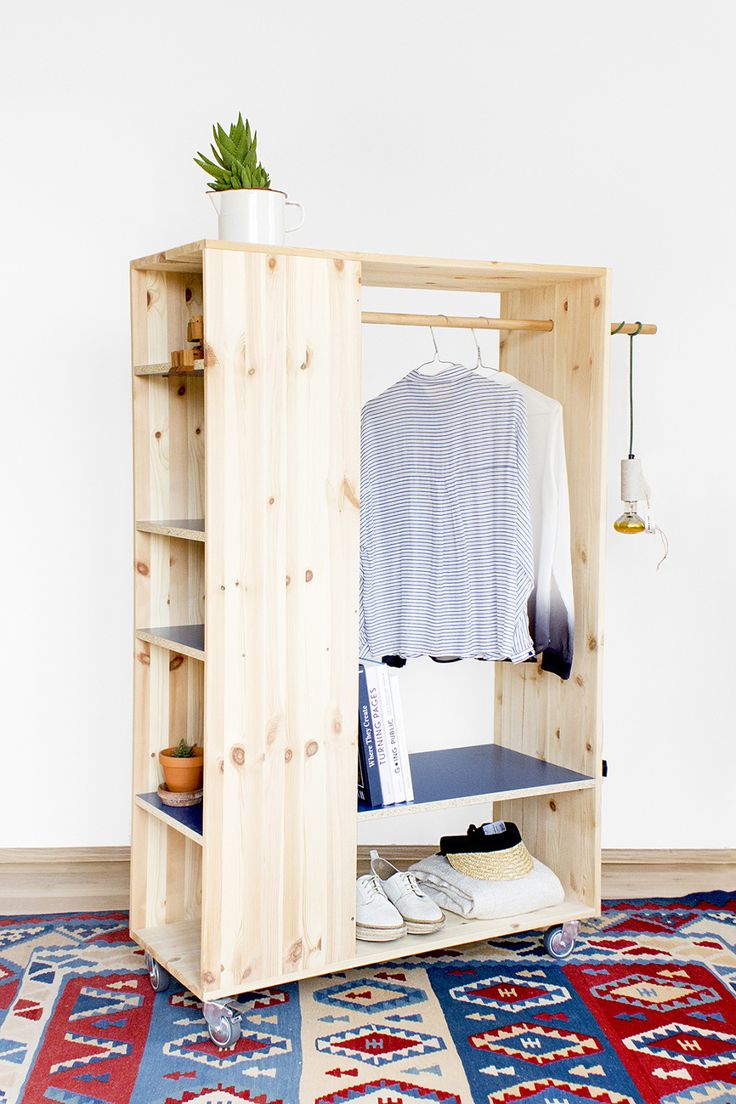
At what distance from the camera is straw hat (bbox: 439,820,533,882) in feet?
9.12

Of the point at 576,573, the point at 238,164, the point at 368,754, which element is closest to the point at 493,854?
the point at 368,754

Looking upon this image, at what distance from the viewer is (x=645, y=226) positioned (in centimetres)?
339

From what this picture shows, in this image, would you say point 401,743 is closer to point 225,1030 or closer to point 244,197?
point 225,1030

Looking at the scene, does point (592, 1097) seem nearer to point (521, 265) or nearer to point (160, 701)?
point (160, 701)

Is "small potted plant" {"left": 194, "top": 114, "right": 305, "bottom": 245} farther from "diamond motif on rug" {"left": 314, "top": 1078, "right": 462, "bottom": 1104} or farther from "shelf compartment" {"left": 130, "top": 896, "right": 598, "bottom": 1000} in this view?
"diamond motif on rug" {"left": 314, "top": 1078, "right": 462, "bottom": 1104}

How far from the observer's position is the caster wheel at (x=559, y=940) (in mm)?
2803

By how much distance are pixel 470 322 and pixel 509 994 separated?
5.12 ft

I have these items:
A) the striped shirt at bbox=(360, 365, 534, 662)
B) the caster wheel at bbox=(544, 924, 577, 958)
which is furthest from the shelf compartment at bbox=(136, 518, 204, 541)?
the caster wheel at bbox=(544, 924, 577, 958)

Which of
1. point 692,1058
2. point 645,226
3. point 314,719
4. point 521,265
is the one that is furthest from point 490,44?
point 692,1058

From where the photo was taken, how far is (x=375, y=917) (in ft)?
8.50

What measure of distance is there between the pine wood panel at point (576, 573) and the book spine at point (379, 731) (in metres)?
0.53

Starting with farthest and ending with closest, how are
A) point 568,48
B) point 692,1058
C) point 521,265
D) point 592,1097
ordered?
point 568,48, point 521,265, point 692,1058, point 592,1097

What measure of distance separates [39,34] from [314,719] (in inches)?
79.6

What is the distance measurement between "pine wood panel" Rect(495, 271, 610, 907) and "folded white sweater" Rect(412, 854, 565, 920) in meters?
0.11
